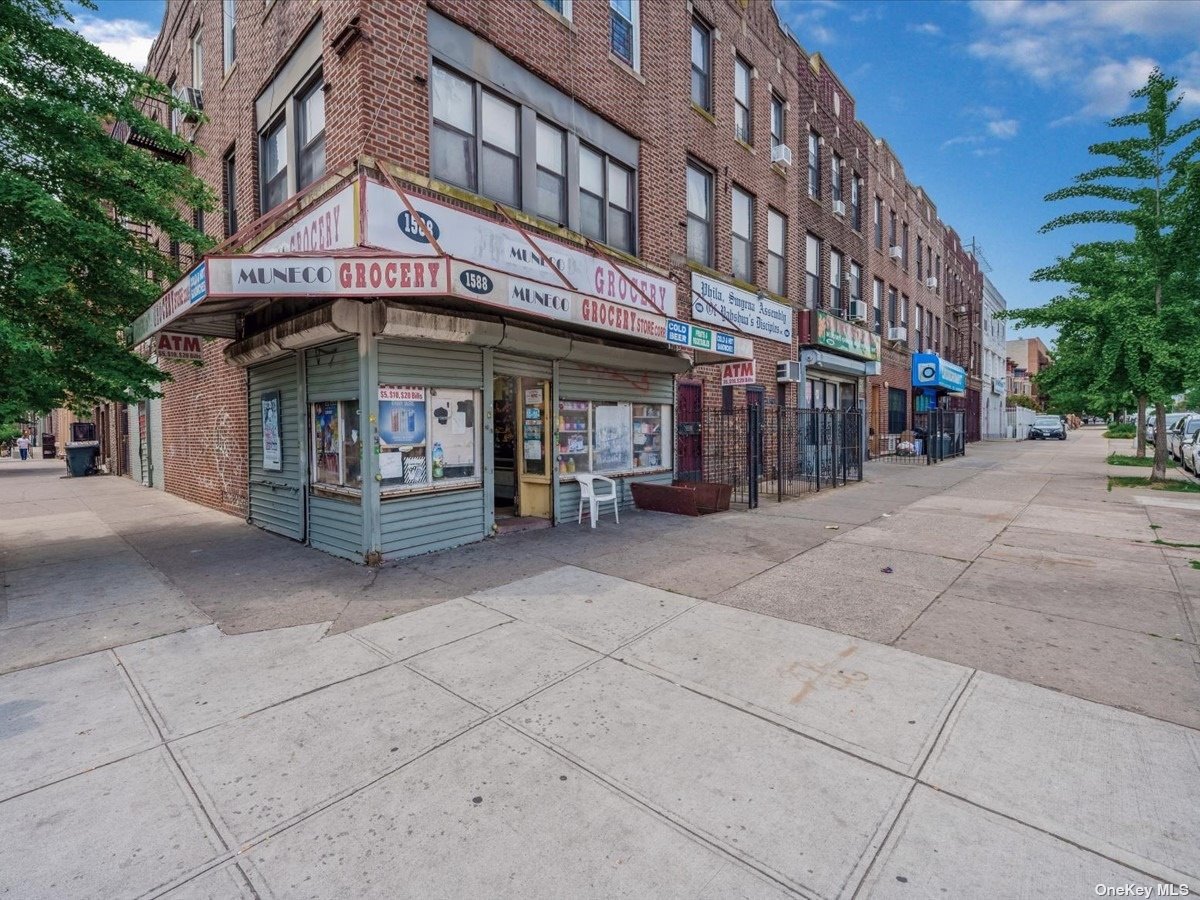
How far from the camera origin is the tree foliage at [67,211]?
680 cm

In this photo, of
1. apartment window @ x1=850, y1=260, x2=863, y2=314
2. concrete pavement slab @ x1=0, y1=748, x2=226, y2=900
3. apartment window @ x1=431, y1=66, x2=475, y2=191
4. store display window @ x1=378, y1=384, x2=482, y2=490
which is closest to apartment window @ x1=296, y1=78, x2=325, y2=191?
apartment window @ x1=431, y1=66, x2=475, y2=191

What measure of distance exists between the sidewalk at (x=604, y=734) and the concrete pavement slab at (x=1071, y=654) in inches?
1.1

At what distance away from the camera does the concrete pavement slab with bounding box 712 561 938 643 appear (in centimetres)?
493

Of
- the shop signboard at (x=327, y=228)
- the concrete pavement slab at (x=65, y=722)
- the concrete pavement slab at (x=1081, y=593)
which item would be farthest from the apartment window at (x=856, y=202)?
the concrete pavement slab at (x=65, y=722)

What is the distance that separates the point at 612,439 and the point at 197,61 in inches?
494

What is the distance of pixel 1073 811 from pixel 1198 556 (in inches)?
270

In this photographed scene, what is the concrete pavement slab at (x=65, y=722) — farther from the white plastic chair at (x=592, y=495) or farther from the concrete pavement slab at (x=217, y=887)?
the white plastic chair at (x=592, y=495)

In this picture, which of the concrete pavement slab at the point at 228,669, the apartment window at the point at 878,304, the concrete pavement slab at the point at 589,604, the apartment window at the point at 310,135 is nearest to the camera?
the concrete pavement slab at the point at 228,669

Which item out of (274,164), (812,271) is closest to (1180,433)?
(812,271)

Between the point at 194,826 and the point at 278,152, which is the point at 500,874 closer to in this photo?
the point at 194,826

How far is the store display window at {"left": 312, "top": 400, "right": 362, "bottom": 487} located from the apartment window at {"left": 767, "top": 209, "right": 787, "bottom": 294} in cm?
1171

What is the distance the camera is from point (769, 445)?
14820mm

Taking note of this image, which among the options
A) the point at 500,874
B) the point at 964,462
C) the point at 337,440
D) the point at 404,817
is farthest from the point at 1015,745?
the point at 964,462

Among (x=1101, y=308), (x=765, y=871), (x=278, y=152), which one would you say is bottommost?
(x=765, y=871)
